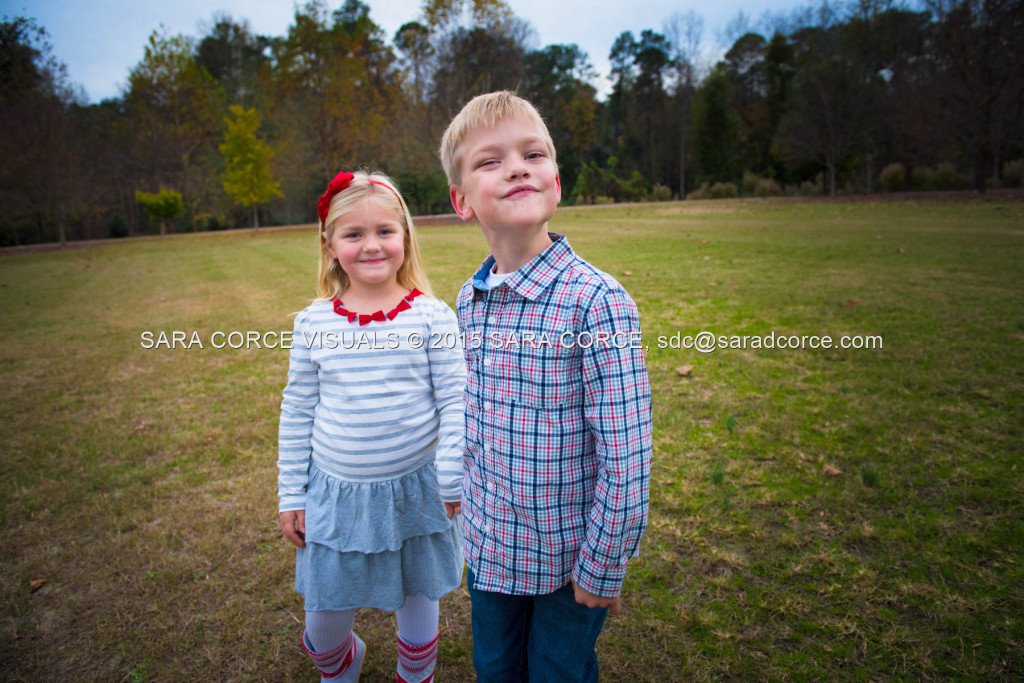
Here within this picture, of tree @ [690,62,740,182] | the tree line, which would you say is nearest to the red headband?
the tree line

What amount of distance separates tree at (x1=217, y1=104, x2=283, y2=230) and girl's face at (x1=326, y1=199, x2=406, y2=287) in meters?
29.3

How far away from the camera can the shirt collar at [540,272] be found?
1285 mm

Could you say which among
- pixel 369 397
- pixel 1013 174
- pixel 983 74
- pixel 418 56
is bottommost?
pixel 369 397

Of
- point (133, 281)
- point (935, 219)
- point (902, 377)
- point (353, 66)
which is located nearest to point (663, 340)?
point (902, 377)

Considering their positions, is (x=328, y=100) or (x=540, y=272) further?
(x=328, y=100)

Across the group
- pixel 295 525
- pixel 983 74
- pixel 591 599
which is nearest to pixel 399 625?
pixel 295 525

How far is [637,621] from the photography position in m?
2.23

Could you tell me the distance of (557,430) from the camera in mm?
1270

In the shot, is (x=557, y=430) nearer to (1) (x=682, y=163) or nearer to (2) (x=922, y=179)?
(2) (x=922, y=179)

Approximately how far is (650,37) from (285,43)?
28233mm

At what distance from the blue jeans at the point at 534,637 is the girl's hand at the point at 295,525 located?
2.19 feet

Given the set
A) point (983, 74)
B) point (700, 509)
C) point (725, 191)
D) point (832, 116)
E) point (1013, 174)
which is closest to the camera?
point (700, 509)

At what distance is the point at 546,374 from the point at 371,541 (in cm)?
87

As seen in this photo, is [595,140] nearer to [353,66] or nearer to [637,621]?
[353,66]
